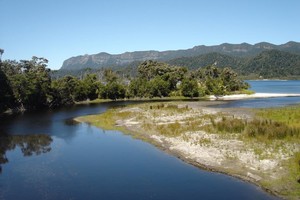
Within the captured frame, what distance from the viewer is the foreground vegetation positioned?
27.4 metres

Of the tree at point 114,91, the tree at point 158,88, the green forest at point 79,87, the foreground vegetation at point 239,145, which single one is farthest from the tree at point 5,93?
the tree at point 158,88

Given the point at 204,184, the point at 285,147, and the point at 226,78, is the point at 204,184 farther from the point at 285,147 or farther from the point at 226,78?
the point at 226,78

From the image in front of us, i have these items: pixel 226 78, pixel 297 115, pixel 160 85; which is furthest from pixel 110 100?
pixel 297 115

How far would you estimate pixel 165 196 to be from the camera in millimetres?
24359

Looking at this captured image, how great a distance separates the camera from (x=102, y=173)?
101ft

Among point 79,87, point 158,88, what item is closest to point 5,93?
point 79,87

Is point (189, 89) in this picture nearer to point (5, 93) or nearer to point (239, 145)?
point (5, 93)

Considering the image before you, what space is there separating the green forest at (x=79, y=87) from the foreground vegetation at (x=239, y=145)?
141 ft

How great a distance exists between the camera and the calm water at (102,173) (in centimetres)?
2514

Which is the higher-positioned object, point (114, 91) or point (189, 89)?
point (114, 91)

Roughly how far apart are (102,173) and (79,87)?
92.1 metres

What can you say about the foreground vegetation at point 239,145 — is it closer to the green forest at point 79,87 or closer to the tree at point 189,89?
the green forest at point 79,87

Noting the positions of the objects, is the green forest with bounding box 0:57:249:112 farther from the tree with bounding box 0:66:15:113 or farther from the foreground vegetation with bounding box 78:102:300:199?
the foreground vegetation with bounding box 78:102:300:199

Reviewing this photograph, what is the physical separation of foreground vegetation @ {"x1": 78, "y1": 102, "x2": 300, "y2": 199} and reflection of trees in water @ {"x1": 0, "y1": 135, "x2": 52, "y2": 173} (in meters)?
12.6
